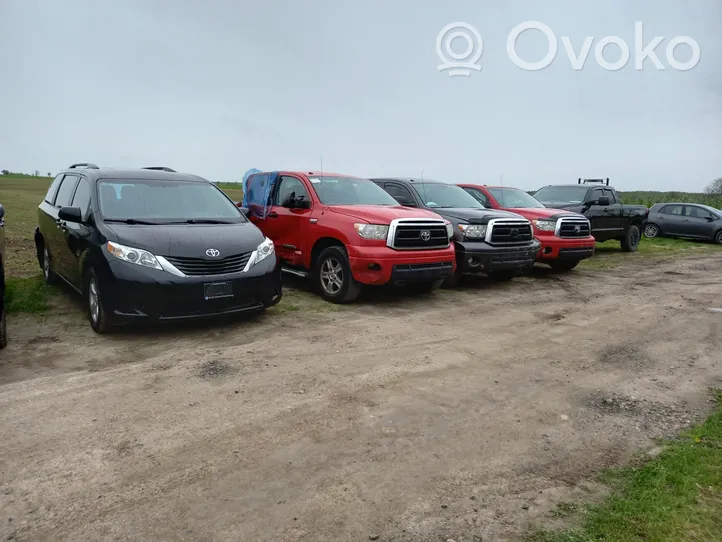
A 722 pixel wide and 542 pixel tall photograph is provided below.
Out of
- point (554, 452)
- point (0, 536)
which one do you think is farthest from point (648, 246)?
point (0, 536)

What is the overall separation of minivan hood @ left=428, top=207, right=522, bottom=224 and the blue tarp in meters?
2.92

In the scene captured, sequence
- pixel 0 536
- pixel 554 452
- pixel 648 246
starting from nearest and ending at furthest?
1. pixel 0 536
2. pixel 554 452
3. pixel 648 246

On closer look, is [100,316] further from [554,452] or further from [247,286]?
[554,452]

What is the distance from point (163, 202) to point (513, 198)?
7.85m

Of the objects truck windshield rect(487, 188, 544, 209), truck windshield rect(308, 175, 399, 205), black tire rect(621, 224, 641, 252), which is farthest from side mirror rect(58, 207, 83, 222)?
black tire rect(621, 224, 641, 252)

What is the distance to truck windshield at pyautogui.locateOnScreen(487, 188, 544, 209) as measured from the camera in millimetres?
11648

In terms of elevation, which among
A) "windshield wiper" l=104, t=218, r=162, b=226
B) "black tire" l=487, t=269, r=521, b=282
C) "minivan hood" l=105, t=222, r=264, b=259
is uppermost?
"windshield wiper" l=104, t=218, r=162, b=226

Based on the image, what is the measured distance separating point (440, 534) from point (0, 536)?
2034mm

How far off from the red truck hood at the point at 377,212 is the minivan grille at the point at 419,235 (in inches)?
5.8

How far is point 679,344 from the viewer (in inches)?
236

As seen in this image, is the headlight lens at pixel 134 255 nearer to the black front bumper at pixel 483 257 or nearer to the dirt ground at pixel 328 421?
the dirt ground at pixel 328 421

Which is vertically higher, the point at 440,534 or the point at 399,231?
the point at 399,231

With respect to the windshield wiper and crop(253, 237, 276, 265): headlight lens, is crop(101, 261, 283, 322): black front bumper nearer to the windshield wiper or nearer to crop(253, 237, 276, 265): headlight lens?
crop(253, 237, 276, 265): headlight lens

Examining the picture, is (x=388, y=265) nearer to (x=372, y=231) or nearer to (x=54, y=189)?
(x=372, y=231)
